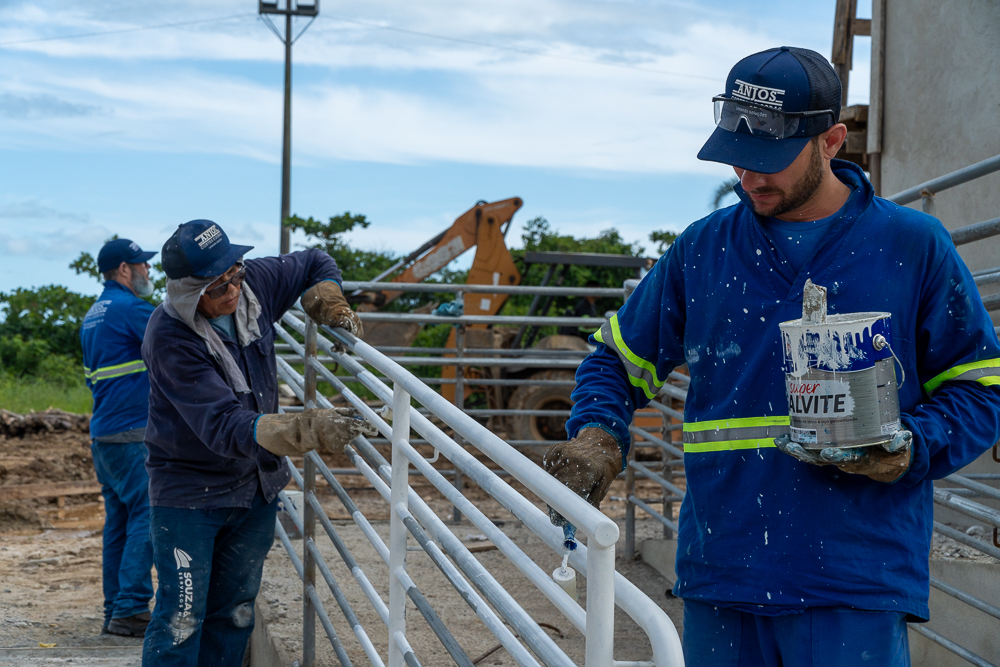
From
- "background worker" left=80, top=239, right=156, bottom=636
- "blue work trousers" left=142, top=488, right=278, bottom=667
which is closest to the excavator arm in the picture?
"background worker" left=80, top=239, right=156, bottom=636

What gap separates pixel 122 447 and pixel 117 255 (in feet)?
3.76

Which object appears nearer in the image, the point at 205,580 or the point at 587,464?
the point at 587,464

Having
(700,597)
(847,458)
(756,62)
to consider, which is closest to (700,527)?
(700,597)

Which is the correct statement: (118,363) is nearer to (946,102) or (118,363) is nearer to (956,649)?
(956,649)

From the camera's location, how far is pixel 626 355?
7.25 feet

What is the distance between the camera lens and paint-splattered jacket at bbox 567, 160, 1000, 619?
71.4 inches

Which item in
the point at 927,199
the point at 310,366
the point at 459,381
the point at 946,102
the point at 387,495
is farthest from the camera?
the point at 459,381

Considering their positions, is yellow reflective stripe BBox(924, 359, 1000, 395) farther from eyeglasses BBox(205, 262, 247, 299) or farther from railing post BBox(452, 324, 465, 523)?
railing post BBox(452, 324, 465, 523)

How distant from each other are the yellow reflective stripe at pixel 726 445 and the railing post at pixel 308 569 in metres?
2.17

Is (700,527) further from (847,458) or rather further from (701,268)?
(701,268)

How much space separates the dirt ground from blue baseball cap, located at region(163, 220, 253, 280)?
1786mm

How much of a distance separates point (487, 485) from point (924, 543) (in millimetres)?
892

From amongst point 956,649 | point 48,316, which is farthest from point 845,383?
point 48,316

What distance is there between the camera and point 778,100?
1896 mm
